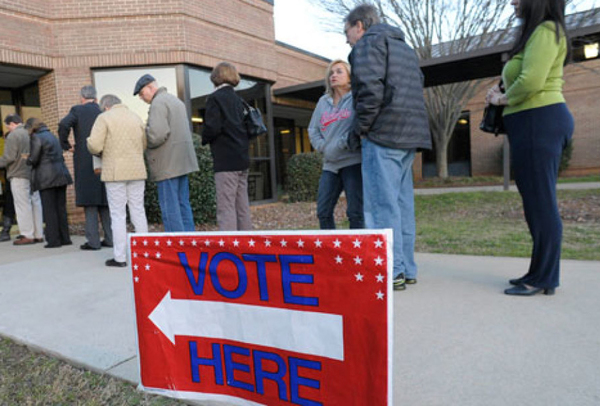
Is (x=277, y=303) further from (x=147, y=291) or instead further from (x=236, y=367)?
(x=147, y=291)

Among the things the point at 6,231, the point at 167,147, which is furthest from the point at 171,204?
the point at 6,231

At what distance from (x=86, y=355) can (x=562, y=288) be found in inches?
121

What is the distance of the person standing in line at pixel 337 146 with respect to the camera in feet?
11.1

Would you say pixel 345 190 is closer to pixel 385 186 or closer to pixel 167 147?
pixel 385 186

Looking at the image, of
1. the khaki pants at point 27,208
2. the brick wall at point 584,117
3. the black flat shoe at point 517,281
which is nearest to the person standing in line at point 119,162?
the khaki pants at point 27,208

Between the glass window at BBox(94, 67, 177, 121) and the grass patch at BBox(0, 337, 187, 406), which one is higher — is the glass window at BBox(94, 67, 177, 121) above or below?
above

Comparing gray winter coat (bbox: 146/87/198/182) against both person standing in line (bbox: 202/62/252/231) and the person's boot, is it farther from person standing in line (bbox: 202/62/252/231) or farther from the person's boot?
the person's boot

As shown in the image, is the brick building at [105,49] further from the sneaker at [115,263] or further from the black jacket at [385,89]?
the black jacket at [385,89]

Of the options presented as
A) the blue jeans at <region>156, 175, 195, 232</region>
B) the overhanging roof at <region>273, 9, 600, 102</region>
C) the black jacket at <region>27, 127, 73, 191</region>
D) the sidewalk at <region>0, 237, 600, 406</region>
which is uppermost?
the overhanging roof at <region>273, 9, 600, 102</region>

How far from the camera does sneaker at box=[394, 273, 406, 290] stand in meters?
3.10

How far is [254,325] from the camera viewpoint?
161 centimetres

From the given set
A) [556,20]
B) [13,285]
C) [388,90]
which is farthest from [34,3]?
[556,20]

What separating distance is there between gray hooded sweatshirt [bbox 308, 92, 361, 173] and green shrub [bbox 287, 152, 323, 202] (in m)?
7.88

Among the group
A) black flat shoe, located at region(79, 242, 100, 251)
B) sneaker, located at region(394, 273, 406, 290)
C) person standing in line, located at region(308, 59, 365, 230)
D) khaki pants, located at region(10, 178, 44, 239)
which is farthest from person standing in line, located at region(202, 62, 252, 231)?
khaki pants, located at region(10, 178, 44, 239)
